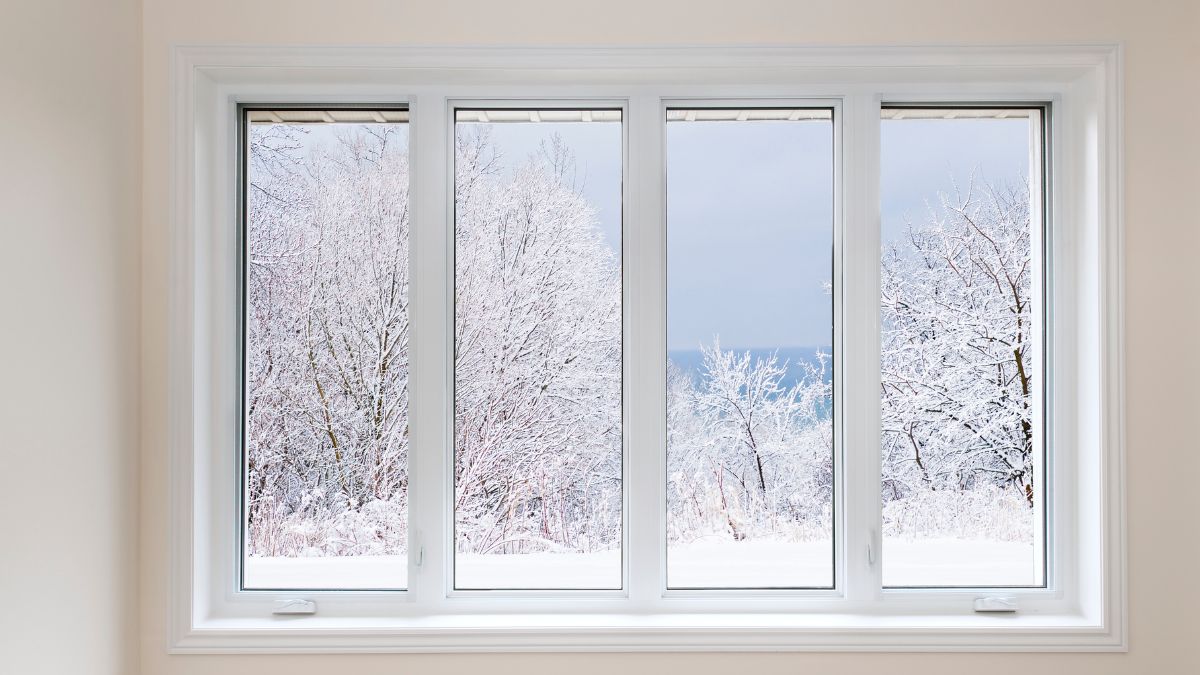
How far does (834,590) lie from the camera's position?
1.85 meters

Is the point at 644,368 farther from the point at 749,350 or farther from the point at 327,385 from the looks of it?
the point at 327,385

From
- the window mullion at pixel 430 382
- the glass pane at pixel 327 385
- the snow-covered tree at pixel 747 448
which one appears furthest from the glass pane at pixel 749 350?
the glass pane at pixel 327 385

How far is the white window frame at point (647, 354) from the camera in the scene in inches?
67.6

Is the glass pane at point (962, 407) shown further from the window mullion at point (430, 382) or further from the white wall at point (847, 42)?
the window mullion at point (430, 382)

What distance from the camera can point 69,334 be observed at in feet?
4.82

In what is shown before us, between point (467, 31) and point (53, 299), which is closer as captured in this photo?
point (53, 299)

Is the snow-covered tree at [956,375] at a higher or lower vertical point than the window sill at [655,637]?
higher

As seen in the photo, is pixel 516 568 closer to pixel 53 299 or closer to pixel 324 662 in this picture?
pixel 324 662

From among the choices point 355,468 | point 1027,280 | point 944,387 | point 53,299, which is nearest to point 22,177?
point 53,299

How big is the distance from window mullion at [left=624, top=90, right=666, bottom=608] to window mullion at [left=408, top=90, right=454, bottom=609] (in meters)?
0.45

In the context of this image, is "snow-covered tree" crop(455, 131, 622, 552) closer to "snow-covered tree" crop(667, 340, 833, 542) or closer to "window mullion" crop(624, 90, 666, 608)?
"window mullion" crop(624, 90, 666, 608)

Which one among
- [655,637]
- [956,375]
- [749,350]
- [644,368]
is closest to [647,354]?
[644,368]

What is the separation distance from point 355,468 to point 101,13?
115 cm

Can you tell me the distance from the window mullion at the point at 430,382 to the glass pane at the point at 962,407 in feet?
3.62
